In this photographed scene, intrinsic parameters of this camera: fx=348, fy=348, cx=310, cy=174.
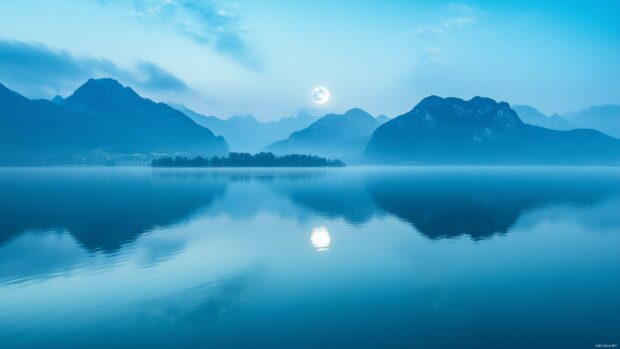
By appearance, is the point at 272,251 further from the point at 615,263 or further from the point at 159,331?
the point at 615,263

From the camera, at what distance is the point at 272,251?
4209cm

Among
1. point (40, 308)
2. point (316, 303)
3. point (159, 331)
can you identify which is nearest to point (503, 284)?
point (316, 303)

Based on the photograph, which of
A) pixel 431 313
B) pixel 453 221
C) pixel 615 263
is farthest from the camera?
pixel 453 221

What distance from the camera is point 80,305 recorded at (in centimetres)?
2523

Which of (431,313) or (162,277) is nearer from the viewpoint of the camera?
(431,313)

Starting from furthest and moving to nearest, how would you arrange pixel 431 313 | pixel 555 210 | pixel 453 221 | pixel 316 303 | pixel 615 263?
pixel 555 210 < pixel 453 221 < pixel 615 263 < pixel 316 303 < pixel 431 313

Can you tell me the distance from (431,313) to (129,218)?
189ft

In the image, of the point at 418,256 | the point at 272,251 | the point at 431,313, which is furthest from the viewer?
the point at 272,251

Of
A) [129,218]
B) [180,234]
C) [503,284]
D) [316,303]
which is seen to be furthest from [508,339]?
[129,218]

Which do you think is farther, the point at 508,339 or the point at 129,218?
the point at 129,218

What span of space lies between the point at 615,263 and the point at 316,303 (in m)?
33.3

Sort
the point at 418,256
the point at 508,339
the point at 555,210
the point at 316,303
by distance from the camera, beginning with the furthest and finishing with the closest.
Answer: the point at 555,210 < the point at 418,256 < the point at 316,303 < the point at 508,339

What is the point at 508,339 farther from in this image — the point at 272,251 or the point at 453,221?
the point at 453,221

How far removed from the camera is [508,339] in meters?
20.5
